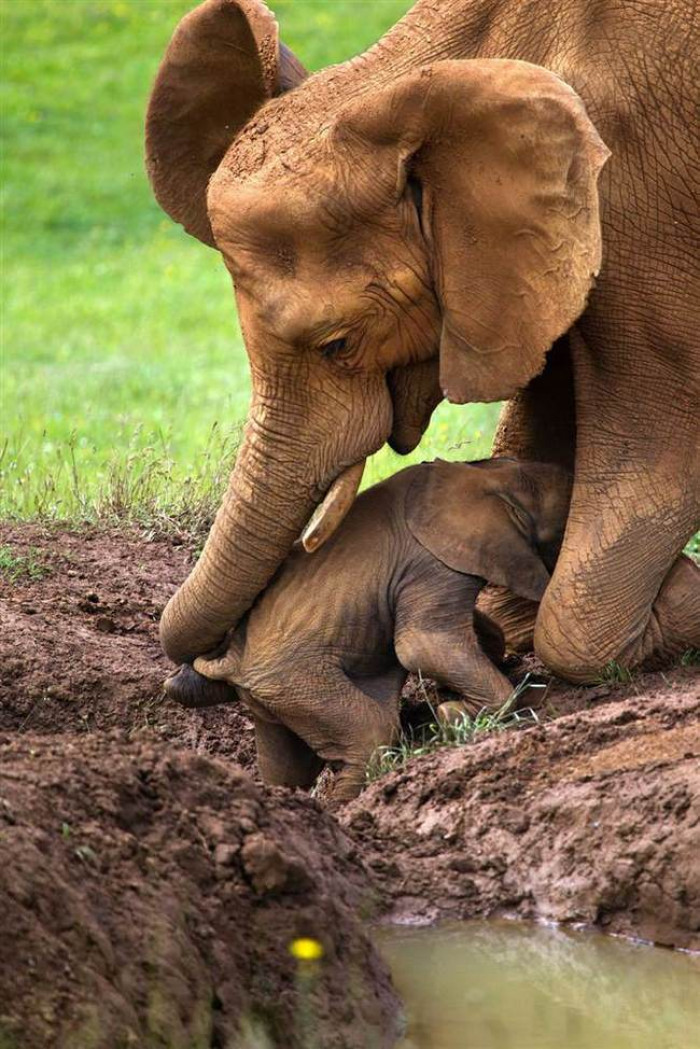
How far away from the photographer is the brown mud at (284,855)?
4645mm

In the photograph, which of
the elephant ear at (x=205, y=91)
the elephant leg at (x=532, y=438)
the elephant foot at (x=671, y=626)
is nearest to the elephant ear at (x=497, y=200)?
the elephant ear at (x=205, y=91)

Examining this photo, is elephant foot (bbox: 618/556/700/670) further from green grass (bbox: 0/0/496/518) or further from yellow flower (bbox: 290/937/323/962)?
green grass (bbox: 0/0/496/518)

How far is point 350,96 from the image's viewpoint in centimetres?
705

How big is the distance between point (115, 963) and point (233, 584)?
9.30 feet

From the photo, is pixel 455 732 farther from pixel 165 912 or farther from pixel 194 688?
pixel 165 912

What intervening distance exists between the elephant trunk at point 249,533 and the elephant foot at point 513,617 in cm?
123

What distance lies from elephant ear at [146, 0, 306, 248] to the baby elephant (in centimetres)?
145

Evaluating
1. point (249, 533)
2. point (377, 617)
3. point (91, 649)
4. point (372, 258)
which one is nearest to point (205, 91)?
point (372, 258)

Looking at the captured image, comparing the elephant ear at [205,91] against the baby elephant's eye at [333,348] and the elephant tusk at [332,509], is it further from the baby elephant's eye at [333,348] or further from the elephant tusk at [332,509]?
the elephant tusk at [332,509]

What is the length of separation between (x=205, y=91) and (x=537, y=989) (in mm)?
3727

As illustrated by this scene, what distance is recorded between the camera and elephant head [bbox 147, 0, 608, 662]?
671 centimetres

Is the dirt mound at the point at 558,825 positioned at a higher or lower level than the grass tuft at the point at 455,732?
higher

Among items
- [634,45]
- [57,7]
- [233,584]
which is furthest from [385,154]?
[57,7]

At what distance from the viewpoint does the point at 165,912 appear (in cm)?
489
